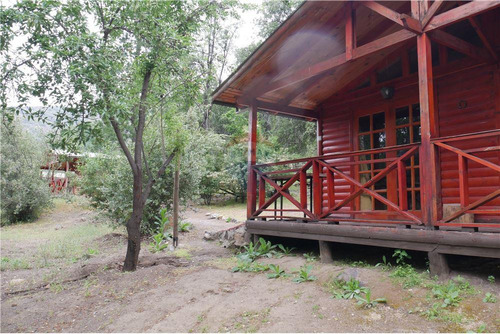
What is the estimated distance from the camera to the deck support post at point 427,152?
13.4 feet

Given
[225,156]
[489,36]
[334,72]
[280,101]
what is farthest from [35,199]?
[489,36]

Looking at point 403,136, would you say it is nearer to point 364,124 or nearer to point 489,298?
point 364,124

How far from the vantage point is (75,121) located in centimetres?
564

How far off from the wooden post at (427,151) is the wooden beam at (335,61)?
31 centimetres

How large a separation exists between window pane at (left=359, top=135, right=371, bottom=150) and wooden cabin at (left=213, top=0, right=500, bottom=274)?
20 millimetres

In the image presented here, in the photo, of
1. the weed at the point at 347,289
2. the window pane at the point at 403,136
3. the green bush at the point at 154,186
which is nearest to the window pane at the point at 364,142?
the window pane at the point at 403,136

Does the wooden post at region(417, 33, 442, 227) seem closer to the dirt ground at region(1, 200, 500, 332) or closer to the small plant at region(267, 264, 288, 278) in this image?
the dirt ground at region(1, 200, 500, 332)

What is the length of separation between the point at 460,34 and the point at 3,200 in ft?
57.3

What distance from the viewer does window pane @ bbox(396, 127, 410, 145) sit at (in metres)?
6.52

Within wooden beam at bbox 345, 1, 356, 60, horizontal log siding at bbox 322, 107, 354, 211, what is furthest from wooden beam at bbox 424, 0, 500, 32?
horizontal log siding at bbox 322, 107, 354, 211

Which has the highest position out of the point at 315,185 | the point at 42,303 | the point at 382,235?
the point at 315,185

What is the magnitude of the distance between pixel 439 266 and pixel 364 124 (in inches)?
152

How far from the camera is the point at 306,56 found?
6.62 meters

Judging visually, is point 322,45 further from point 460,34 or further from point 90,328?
point 90,328
